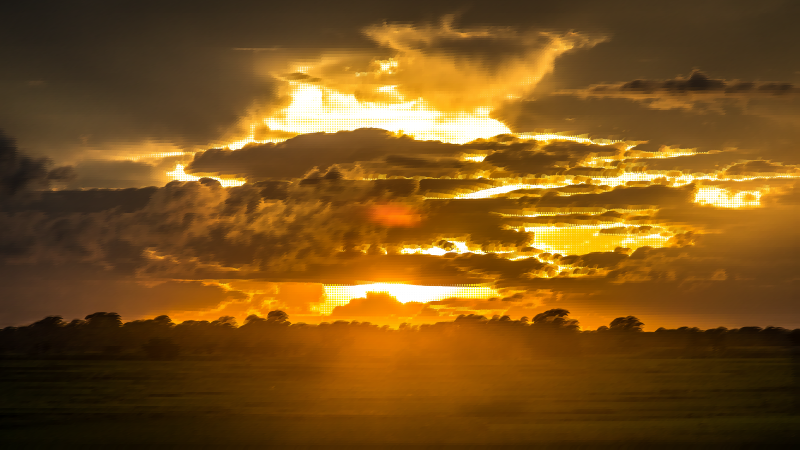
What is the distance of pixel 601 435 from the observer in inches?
834

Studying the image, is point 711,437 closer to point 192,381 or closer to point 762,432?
point 762,432

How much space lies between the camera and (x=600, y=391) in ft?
112

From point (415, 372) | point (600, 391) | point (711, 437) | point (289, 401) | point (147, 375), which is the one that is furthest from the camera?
point (147, 375)

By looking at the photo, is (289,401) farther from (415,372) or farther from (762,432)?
(762,432)

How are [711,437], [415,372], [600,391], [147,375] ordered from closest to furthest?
[711,437] → [600,391] → [415,372] → [147,375]

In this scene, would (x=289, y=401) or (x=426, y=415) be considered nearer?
(x=426, y=415)

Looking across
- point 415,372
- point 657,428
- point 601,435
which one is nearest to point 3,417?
point 415,372

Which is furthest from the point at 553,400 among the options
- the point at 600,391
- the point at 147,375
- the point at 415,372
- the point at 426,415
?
the point at 147,375

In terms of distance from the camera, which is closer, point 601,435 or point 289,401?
point 601,435

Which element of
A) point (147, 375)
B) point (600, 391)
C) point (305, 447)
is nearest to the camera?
point (305, 447)

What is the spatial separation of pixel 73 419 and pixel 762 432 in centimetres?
2980

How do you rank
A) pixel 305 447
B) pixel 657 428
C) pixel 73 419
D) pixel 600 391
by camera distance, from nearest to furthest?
1. pixel 305 447
2. pixel 657 428
3. pixel 73 419
4. pixel 600 391

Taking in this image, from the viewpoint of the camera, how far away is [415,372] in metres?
38.7

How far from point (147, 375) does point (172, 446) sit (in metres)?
27.7
